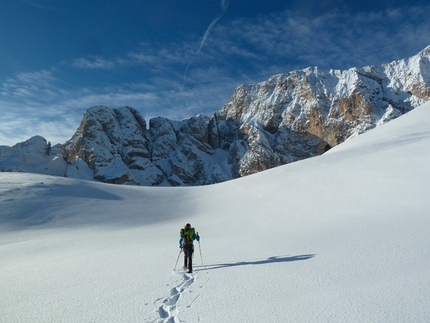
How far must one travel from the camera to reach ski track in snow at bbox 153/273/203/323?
485 cm

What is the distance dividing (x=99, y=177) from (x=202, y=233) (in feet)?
438

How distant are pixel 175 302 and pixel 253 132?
160 meters

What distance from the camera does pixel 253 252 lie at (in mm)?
8820

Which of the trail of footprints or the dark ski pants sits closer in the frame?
the trail of footprints

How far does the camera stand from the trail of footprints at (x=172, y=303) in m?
4.79

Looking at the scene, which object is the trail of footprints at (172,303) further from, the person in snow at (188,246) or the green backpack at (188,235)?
the green backpack at (188,235)

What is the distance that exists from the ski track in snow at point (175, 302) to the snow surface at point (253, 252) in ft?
0.08

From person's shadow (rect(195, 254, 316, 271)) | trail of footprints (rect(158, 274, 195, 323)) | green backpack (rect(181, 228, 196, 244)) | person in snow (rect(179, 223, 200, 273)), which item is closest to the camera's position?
trail of footprints (rect(158, 274, 195, 323))

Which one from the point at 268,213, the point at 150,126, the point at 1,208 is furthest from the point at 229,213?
the point at 150,126

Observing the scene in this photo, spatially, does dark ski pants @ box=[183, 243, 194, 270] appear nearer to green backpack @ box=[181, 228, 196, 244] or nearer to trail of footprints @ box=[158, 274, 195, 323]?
green backpack @ box=[181, 228, 196, 244]

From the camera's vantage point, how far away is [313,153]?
153750 mm

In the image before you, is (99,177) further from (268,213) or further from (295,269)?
(295,269)

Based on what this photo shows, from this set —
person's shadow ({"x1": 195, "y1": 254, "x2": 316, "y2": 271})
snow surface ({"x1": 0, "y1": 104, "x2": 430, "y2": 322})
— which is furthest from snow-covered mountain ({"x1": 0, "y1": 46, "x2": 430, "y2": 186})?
person's shadow ({"x1": 195, "y1": 254, "x2": 316, "y2": 271})

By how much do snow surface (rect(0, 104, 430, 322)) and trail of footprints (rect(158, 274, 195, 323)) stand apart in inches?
0.9
